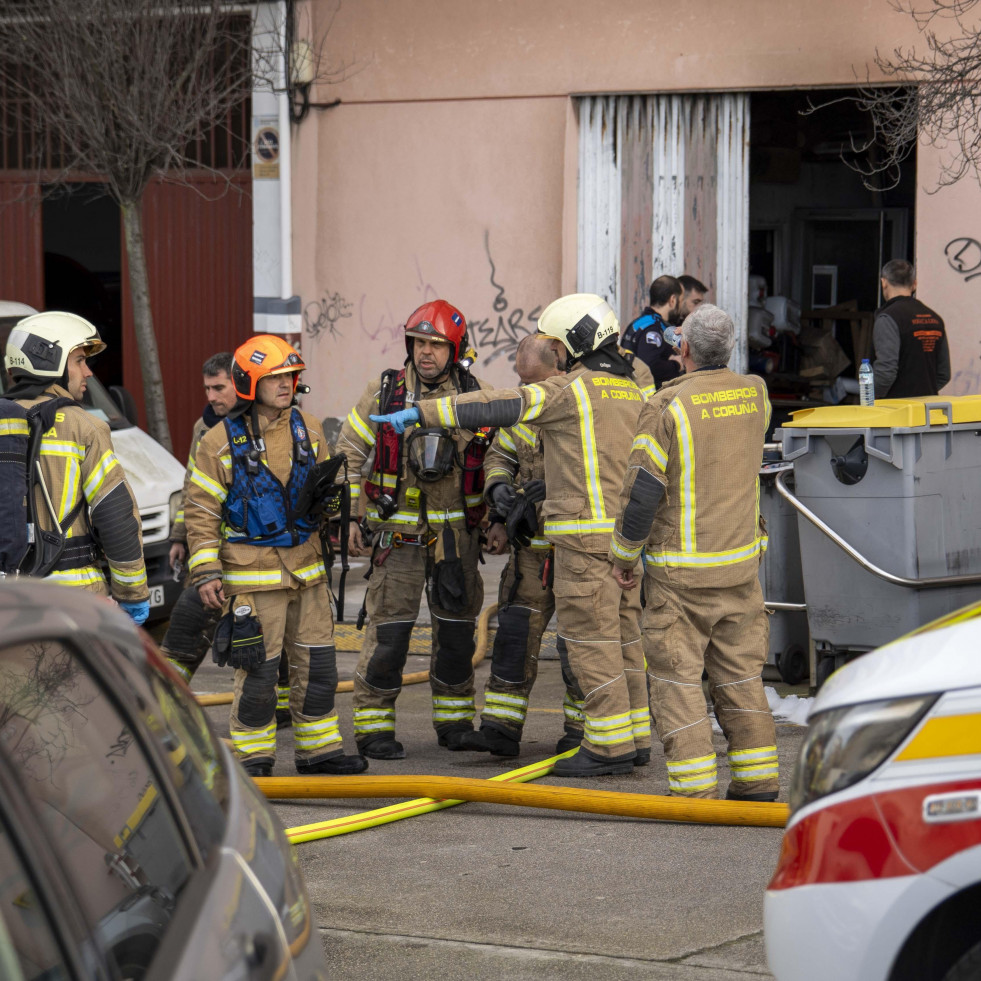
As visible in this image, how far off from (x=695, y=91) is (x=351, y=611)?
4.78 meters

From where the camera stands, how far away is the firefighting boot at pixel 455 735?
21.4ft

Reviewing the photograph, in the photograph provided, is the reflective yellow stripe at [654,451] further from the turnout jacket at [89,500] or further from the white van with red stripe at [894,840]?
the white van with red stripe at [894,840]

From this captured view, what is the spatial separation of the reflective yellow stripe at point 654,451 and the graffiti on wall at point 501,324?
668 cm

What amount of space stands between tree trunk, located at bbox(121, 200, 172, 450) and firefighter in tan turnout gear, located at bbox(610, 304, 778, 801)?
7.31 meters

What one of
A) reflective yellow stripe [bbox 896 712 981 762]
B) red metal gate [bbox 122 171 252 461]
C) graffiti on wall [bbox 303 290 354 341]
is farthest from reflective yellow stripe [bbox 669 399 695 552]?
red metal gate [bbox 122 171 252 461]

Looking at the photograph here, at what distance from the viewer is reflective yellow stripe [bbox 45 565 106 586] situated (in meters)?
5.20

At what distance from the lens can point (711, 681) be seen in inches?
217

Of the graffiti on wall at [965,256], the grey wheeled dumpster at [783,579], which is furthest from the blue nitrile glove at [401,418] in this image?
the graffiti on wall at [965,256]

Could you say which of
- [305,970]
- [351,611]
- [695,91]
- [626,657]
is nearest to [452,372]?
[626,657]

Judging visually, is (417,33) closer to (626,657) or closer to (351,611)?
(351,611)

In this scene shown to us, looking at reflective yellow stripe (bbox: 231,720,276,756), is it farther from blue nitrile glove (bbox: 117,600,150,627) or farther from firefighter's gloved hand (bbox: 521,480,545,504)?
firefighter's gloved hand (bbox: 521,480,545,504)

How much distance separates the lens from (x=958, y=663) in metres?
2.68

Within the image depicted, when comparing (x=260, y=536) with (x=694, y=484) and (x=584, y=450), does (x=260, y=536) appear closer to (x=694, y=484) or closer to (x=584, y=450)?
(x=584, y=450)

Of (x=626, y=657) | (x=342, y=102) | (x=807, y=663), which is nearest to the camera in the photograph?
(x=626, y=657)
